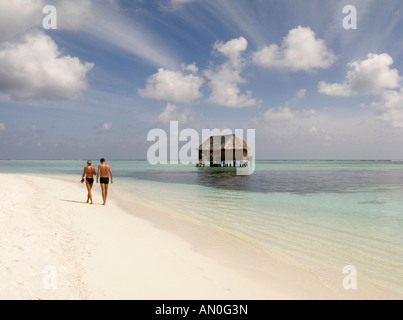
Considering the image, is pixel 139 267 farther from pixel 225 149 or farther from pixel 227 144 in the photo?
pixel 227 144

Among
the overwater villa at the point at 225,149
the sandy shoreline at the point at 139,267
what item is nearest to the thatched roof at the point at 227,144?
the overwater villa at the point at 225,149

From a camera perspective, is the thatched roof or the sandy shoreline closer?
the sandy shoreline

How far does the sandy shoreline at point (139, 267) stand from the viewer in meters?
3.74

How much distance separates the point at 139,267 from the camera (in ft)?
15.4

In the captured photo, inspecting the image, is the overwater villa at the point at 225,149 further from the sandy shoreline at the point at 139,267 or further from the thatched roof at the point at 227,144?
the sandy shoreline at the point at 139,267

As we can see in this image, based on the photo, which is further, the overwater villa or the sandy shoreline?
the overwater villa

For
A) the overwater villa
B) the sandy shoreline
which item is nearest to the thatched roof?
the overwater villa

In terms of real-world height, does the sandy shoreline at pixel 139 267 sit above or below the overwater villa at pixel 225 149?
below

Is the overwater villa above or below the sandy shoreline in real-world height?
above

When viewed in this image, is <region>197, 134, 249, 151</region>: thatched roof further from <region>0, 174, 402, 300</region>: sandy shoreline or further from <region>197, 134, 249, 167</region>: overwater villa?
<region>0, 174, 402, 300</region>: sandy shoreline

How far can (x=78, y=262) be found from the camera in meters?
4.61

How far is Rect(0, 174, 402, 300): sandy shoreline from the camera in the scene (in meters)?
3.74
